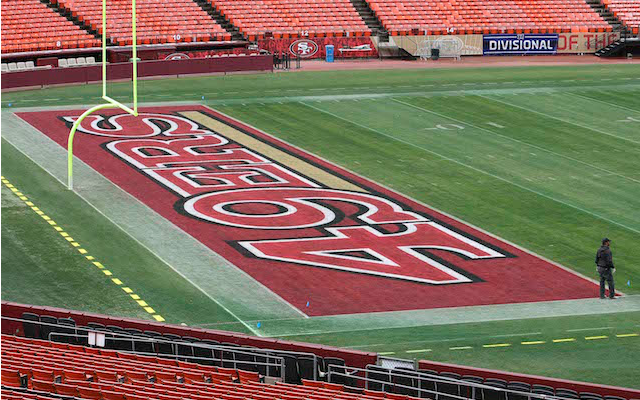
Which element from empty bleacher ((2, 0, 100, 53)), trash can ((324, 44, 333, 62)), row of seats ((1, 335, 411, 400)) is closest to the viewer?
row of seats ((1, 335, 411, 400))

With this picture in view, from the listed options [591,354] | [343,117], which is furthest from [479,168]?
[591,354]

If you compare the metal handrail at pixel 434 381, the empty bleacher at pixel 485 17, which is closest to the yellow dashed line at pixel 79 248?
the metal handrail at pixel 434 381

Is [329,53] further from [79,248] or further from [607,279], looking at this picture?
[607,279]

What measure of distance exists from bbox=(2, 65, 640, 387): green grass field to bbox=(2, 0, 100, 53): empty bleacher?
5.33 meters

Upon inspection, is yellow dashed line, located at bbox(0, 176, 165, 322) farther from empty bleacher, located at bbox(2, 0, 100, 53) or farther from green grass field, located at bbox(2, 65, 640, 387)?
empty bleacher, located at bbox(2, 0, 100, 53)

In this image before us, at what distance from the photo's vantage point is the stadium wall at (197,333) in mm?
22578

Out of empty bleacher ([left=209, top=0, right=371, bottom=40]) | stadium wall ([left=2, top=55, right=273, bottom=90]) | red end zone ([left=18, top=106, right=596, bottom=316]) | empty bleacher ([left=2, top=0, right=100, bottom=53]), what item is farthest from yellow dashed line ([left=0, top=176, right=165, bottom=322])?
empty bleacher ([left=209, top=0, right=371, bottom=40])

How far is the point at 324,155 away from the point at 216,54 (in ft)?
71.3

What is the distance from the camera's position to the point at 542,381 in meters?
21.4

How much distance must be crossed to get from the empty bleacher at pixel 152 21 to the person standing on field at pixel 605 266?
39527 mm

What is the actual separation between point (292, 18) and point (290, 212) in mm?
35974

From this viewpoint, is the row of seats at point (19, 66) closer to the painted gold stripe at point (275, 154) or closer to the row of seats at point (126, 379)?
the painted gold stripe at point (275, 154)

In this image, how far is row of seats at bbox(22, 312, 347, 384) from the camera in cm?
2198

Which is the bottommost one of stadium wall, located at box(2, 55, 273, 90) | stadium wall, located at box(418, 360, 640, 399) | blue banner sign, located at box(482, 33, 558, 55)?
stadium wall, located at box(418, 360, 640, 399)
